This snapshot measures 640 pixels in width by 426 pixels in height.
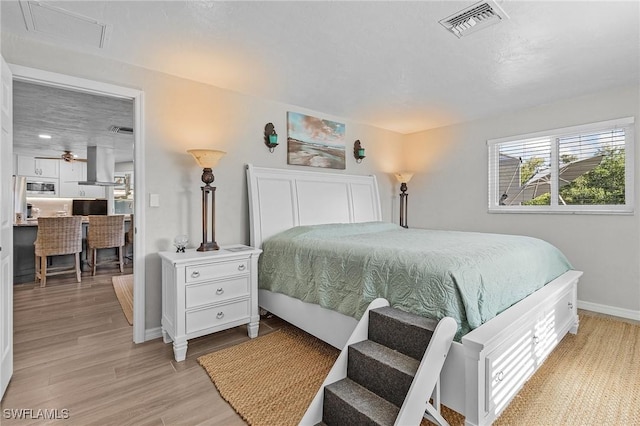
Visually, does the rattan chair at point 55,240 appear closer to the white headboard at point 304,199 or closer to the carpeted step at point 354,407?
the white headboard at point 304,199

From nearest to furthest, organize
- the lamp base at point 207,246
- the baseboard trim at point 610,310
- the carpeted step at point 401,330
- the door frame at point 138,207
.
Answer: the carpeted step at point 401,330
the door frame at point 138,207
the lamp base at point 207,246
the baseboard trim at point 610,310

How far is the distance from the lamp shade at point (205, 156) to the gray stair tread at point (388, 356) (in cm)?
198

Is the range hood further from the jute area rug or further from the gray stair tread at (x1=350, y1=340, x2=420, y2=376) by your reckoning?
the gray stair tread at (x1=350, y1=340, x2=420, y2=376)

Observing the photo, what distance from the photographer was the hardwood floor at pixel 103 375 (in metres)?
1.76

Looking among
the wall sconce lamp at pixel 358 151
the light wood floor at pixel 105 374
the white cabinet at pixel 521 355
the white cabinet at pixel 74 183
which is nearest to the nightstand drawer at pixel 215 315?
the light wood floor at pixel 105 374

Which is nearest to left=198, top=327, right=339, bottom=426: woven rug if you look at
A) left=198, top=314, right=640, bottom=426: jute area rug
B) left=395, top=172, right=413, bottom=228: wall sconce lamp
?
left=198, top=314, right=640, bottom=426: jute area rug

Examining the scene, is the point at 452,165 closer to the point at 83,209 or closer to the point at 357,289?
the point at 357,289

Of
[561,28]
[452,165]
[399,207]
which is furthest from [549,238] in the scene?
[561,28]

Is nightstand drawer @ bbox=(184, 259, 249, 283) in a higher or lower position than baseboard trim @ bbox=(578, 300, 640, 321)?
higher

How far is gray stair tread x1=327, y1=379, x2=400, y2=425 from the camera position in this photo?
56.6 inches

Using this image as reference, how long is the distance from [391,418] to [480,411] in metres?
0.45

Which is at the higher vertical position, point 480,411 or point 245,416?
point 480,411

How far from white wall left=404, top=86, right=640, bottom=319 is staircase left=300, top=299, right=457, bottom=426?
294 cm

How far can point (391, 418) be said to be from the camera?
1427mm
